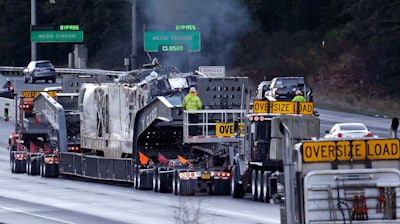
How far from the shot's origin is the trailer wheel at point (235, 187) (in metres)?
30.8

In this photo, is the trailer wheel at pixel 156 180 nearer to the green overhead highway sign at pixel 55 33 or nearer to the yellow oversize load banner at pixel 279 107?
the yellow oversize load banner at pixel 279 107

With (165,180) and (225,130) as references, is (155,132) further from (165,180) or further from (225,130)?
(225,130)

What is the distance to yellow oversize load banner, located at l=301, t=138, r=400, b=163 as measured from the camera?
14492 mm

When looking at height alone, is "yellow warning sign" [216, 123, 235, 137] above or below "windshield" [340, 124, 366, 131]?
below

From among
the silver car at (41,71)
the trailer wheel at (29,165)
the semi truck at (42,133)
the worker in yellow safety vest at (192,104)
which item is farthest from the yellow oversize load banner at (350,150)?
the silver car at (41,71)

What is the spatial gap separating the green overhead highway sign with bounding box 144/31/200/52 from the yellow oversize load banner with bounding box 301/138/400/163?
49851 mm

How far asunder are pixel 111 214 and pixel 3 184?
477 inches

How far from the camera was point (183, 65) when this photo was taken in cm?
6912

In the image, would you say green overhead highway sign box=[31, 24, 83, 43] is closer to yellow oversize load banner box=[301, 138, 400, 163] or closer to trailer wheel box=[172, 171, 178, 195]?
trailer wheel box=[172, 171, 178, 195]

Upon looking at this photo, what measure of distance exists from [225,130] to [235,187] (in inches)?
102

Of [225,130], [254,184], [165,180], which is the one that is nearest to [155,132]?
[165,180]

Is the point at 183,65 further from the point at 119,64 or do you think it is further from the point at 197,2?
the point at 119,64

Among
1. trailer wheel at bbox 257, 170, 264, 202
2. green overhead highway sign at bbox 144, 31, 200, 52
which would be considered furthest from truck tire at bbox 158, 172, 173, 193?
green overhead highway sign at bbox 144, 31, 200, 52

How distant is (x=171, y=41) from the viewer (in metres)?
69.2
